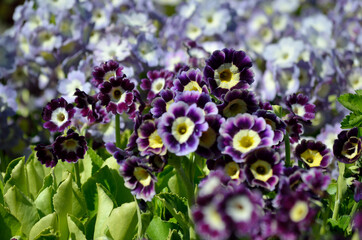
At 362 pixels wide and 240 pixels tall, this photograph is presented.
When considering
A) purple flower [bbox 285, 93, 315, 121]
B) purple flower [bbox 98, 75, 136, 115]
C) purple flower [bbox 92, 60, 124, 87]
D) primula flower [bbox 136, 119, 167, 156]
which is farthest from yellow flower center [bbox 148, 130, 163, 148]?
purple flower [bbox 285, 93, 315, 121]

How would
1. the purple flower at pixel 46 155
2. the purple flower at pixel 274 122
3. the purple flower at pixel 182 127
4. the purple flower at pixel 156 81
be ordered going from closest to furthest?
the purple flower at pixel 182 127 < the purple flower at pixel 274 122 < the purple flower at pixel 46 155 < the purple flower at pixel 156 81

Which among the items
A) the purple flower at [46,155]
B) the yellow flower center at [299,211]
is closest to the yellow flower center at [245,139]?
the yellow flower center at [299,211]

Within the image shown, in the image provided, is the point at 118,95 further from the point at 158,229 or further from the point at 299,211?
the point at 299,211

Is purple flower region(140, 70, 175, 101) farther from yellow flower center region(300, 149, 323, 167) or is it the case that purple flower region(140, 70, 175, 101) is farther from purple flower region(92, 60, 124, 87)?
yellow flower center region(300, 149, 323, 167)

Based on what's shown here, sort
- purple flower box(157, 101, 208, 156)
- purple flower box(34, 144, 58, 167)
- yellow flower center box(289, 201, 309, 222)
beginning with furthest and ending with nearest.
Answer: purple flower box(34, 144, 58, 167)
purple flower box(157, 101, 208, 156)
yellow flower center box(289, 201, 309, 222)

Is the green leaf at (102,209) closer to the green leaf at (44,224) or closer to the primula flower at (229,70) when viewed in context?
the green leaf at (44,224)

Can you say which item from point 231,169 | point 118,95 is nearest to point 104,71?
point 118,95
